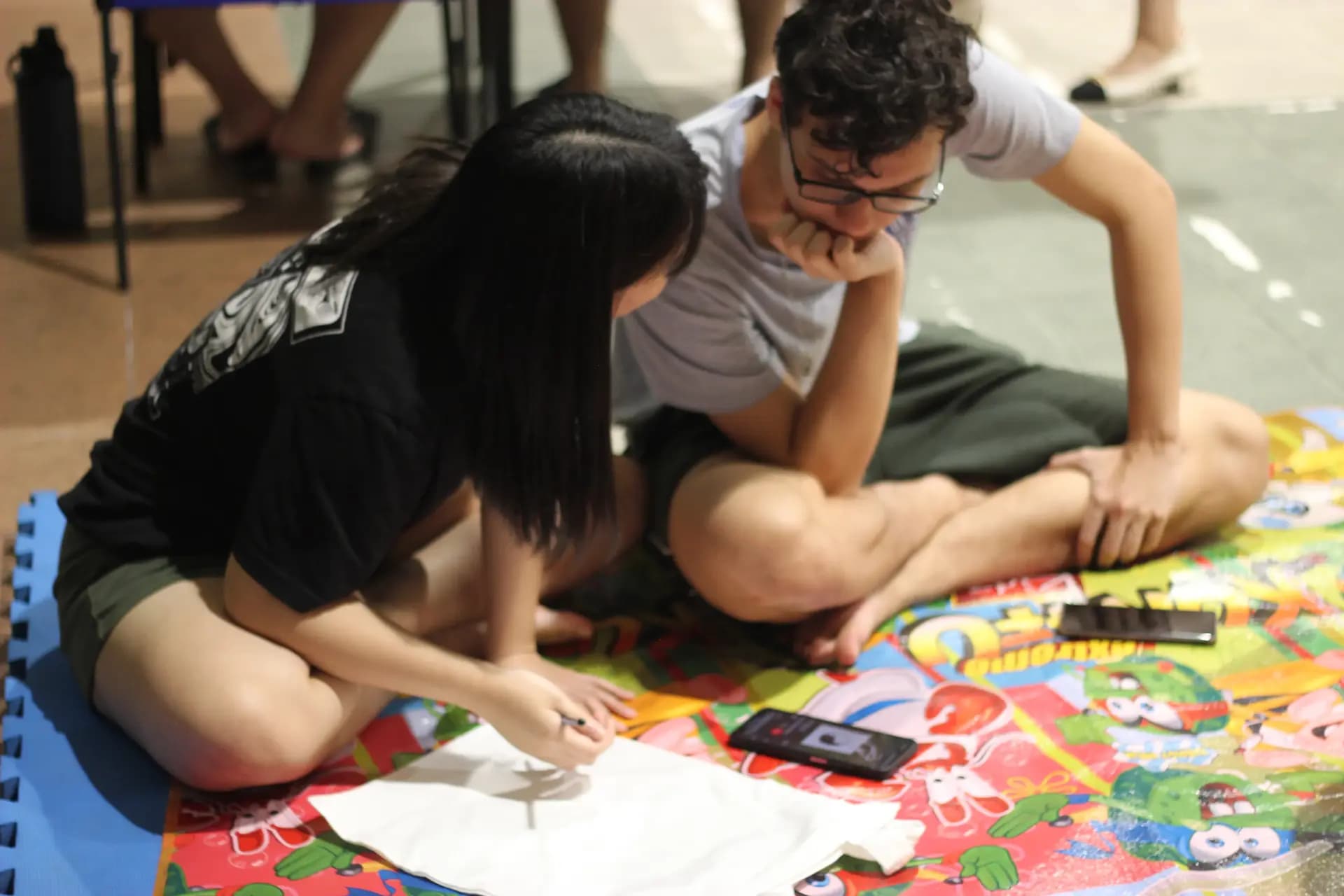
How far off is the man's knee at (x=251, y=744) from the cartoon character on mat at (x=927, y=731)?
1.20 feet

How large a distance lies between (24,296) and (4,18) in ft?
4.39

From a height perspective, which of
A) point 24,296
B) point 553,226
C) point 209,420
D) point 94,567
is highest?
point 553,226

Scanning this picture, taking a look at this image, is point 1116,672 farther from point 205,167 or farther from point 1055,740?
point 205,167

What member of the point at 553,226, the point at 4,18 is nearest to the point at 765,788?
the point at 553,226

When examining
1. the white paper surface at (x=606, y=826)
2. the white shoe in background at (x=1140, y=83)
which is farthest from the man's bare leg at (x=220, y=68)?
the white paper surface at (x=606, y=826)

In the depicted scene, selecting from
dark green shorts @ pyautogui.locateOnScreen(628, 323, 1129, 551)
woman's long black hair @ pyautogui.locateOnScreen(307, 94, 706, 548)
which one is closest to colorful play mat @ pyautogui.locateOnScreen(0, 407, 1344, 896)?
dark green shorts @ pyautogui.locateOnScreen(628, 323, 1129, 551)

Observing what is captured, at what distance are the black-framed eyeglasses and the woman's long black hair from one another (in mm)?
137

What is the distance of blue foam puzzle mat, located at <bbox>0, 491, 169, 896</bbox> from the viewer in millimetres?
1198

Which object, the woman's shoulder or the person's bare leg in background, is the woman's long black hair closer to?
the woman's shoulder

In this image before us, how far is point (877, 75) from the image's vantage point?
1237 millimetres

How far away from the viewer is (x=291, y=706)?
124 centimetres

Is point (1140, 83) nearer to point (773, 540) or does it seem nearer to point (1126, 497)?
point (1126, 497)

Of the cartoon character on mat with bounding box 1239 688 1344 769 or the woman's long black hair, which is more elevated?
the woman's long black hair

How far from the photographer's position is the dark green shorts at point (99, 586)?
1300 mm
